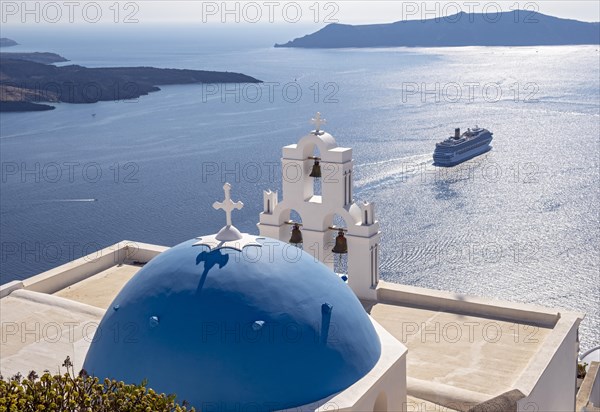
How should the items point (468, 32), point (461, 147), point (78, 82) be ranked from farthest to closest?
1. point (468, 32)
2. point (78, 82)
3. point (461, 147)

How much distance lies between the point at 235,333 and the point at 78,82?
85747 mm

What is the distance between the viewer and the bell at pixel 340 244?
14180 millimetres

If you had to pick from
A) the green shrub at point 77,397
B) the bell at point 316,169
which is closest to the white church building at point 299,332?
the bell at point 316,169

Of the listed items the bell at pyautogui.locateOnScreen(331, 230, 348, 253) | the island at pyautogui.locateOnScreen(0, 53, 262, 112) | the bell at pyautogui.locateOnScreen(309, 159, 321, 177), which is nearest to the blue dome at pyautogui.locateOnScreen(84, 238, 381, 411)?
the bell at pyautogui.locateOnScreen(309, 159, 321, 177)

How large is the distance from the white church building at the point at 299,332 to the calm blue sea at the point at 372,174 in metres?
19.0

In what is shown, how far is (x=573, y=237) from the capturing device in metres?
41.2

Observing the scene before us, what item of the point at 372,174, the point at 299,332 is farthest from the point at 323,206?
the point at 372,174

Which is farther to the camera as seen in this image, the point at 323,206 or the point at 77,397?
the point at 323,206

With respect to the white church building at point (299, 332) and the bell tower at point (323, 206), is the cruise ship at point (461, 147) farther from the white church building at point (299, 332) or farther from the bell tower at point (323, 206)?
the bell tower at point (323, 206)

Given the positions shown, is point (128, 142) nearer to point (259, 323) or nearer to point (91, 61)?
point (259, 323)

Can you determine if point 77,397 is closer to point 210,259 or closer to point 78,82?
point 210,259

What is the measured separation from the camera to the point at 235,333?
892 cm

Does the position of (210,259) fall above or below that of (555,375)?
above

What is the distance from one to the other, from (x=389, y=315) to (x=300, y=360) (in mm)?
5301
